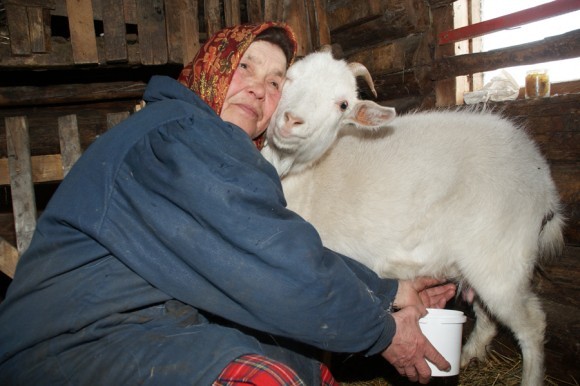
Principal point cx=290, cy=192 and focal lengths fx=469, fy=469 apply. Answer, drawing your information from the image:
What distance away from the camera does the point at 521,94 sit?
4.84m

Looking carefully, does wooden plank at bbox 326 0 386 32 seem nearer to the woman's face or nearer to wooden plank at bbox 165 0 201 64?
wooden plank at bbox 165 0 201 64

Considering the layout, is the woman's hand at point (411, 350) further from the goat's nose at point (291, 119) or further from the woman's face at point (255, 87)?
the goat's nose at point (291, 119)

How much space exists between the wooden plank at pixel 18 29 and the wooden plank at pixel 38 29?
0.03m

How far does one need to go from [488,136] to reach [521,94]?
194cm

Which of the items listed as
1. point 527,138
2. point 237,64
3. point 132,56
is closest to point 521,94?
point 527,138

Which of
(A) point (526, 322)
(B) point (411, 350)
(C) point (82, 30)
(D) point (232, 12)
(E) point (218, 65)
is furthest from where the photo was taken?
(D) point (232, 12)

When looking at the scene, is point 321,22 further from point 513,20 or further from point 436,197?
point 436,197

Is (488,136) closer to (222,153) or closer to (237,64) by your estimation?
(237,64)

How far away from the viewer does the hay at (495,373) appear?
3510 millimetres

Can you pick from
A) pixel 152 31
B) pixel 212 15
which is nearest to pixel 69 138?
pixel 152 31

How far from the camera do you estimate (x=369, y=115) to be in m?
3.62

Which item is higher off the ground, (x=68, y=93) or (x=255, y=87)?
(x=68, y=93)

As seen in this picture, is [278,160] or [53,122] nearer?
[278,160]

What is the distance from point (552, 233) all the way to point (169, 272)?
2.81 metres
